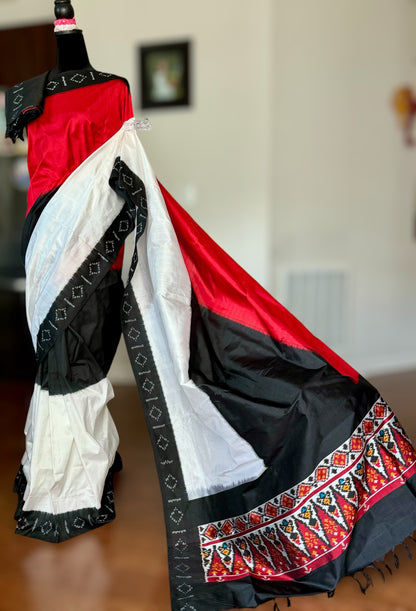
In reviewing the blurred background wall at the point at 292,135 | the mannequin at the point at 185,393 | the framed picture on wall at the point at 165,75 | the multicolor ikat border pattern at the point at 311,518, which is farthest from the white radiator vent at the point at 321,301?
the multicolor ikat border pattern at the point at 311,518

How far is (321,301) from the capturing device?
3.42 m

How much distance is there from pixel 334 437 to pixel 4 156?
8.80 feet

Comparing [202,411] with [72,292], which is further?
[72,292]

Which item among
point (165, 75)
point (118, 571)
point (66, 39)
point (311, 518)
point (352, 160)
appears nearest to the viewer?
point (311, 518)

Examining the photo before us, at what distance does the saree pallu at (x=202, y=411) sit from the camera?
144 centimetres

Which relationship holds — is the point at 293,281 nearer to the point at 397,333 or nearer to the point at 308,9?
the point at 397,333

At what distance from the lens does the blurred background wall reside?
A: 3.09m

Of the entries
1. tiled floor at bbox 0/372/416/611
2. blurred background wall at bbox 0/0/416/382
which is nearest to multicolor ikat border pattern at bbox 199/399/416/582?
tiled floor at bbox 0/372/416/611

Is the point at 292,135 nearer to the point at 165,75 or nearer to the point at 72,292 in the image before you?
the point at 165,75

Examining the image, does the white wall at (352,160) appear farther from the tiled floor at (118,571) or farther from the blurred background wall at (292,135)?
the tiled floor at (118,571)

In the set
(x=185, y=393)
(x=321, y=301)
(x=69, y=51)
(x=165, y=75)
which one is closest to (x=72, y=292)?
(x=185, y=393)

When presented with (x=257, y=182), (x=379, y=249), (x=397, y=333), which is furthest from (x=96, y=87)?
(x=397, y=333)

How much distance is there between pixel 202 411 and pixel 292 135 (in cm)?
213

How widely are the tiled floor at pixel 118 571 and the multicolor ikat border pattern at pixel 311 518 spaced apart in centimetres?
11
